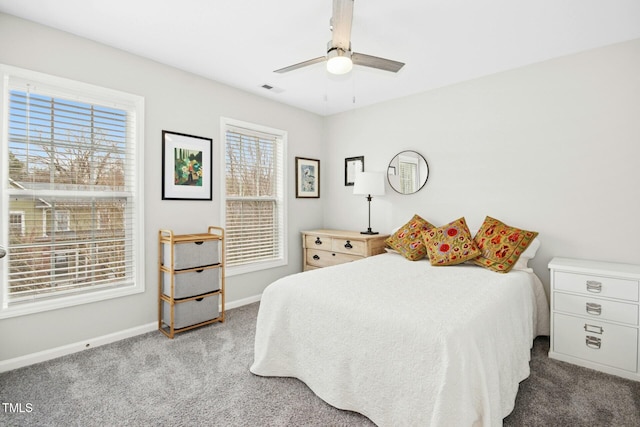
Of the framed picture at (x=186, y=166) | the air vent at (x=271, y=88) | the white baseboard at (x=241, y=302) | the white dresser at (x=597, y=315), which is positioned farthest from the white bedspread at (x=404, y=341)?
the air vent at (x=271, y=88)

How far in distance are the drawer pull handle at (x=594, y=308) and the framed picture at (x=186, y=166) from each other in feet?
11.2

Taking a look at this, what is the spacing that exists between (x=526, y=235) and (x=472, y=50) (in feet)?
5.36

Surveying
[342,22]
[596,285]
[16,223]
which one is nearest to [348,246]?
[596,285]

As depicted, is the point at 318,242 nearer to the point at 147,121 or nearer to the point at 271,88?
the point at 271,88

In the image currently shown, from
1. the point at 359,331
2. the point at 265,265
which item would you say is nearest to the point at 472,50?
the point at 359,331

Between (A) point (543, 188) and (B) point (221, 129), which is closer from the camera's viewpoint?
(A) point (543, 188)

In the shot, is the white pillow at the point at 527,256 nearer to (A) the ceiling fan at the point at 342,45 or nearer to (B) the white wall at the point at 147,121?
(A) the ceiling fan at the point at 342,45

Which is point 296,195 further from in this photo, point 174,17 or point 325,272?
point 174,17

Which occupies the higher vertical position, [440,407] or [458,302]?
[458,302]

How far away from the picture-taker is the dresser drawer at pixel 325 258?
3.65m

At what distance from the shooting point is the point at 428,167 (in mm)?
3576

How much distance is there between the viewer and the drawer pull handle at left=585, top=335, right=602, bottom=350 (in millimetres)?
2222

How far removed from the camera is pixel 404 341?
1.48 metres

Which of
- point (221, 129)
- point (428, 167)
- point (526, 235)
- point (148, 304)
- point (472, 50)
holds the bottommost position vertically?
point (148, 304)
